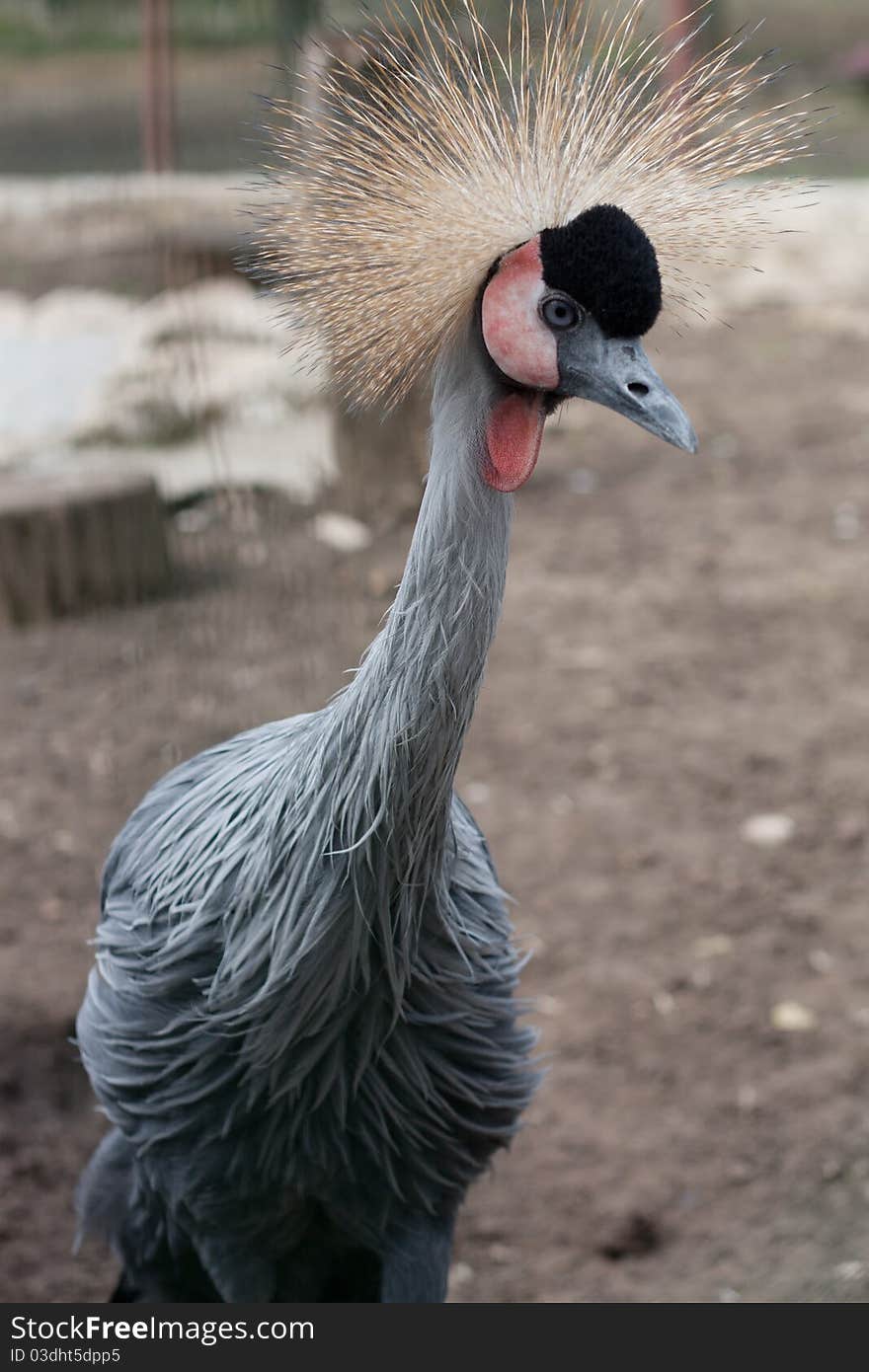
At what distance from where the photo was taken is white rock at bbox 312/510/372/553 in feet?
14.0

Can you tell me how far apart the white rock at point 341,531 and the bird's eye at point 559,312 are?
115 inches

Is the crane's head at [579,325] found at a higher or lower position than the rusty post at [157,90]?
lower

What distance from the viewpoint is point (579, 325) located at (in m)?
1.36

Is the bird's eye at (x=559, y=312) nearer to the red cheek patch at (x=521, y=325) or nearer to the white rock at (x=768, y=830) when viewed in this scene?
the red cheek patch at (x=521, y=325)

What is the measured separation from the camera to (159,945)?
175 centimetres

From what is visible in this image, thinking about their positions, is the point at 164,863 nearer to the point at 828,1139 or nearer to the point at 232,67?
the point at 828,1139

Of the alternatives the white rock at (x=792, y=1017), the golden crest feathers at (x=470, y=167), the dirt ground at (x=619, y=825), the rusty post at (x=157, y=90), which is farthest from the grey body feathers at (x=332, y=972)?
the rusty post at (x=157, y=90)

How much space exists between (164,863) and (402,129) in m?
0.90

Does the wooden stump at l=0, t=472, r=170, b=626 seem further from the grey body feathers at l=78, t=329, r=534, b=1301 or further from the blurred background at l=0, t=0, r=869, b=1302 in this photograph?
the grey body feathers at l=78, t=329, r=534, b=1301

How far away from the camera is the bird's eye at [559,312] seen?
1338mm

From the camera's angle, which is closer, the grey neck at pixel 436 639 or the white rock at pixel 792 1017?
the grey neck at pixel 436 639

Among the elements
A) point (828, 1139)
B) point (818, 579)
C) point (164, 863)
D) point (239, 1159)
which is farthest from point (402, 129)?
point (818, 579)

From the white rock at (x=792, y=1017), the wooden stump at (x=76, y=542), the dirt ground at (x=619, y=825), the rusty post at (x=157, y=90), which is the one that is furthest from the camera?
the rusty post at (x=157, y=90)

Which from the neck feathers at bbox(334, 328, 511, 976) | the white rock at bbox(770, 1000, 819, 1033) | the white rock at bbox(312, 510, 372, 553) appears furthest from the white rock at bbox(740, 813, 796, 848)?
the neck feathers at bbox(334, 328, 511, 976)
